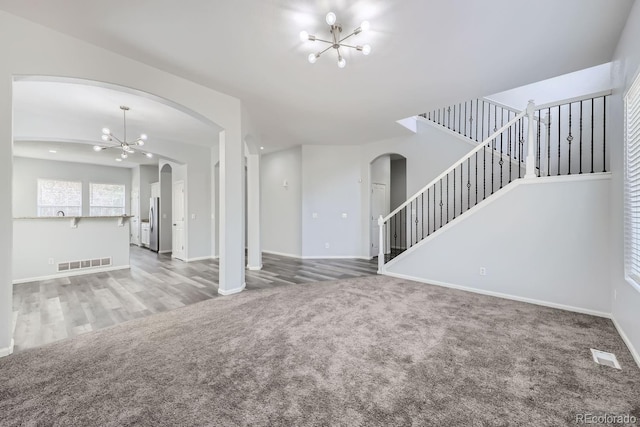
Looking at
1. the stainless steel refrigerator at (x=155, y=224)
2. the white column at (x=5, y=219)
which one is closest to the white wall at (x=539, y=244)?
the white column at (x=5, y=219)

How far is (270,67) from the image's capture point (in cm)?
331

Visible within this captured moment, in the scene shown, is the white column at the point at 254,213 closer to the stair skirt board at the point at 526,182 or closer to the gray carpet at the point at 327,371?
the gray carpet at the point at 327,371

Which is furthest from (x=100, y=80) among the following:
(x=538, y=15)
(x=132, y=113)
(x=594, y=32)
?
(x=594, y=32)

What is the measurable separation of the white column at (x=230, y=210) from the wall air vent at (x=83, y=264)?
3.44 meters

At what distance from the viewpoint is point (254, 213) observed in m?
5.77

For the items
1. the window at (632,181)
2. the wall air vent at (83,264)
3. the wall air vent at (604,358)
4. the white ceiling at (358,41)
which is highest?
the white ceiling at (358,41)

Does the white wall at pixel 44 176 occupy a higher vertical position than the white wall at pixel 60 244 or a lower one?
higher

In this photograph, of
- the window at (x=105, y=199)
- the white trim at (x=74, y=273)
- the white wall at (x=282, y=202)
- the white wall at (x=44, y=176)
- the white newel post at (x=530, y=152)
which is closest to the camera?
the white newel post at (x=530, y=152)

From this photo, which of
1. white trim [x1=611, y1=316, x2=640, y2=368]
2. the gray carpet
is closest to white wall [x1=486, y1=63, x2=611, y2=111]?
white trim [x1=611, y1=316, x2=640, y2=368]

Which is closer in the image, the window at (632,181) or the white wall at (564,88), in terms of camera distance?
the window at (632,181)

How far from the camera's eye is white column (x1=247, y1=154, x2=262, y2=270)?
5723mm

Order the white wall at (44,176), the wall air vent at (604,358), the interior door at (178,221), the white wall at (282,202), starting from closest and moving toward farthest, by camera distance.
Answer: the wall air vent at (604,358)
the interior door at (178,221)
the white wall at (282,202)
the white wall at (44,176)

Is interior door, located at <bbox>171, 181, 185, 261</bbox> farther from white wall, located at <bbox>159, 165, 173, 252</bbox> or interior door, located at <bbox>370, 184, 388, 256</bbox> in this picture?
interior door, located at <bbox>370, 184, 388, 256</bbox>

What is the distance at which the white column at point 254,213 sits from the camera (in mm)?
5723
